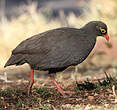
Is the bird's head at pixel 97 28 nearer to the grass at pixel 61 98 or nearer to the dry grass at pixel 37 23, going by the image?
the grass at pixel 61 98

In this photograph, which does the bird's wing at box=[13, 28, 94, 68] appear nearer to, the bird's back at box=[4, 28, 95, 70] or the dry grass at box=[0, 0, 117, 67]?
the bird's back at box=[4, 28, 95, 70]

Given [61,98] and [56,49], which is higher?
[56,49]

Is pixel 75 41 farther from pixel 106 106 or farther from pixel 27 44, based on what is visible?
pixel 106 106

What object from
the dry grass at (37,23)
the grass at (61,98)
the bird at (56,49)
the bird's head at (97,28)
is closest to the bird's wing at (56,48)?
the bird at (56,49)

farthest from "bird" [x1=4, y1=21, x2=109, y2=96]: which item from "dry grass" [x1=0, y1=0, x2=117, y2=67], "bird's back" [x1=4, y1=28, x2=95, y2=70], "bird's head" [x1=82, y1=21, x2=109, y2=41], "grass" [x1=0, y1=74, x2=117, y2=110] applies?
"dry grass" [x1=0, y1=0, x2=117, y2=67]

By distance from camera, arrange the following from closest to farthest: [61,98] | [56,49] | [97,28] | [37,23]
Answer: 1. [56,49]
2. [61,98]
3. [97,28]
4. [37,23]

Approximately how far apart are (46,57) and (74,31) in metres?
0.64

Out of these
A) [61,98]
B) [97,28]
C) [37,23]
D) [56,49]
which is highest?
[37,23]

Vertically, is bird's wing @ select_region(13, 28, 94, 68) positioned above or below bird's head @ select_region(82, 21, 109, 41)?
below

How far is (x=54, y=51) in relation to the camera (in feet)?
19.1

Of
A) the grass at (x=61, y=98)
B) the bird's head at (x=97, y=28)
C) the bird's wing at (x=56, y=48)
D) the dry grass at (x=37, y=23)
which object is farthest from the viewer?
the dry grass at (x=37, y=23)

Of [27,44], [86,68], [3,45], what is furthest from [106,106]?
[3,45]

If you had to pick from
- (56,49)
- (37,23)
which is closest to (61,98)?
(56,49)

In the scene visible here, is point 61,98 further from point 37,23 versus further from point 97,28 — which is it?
point 37,23
